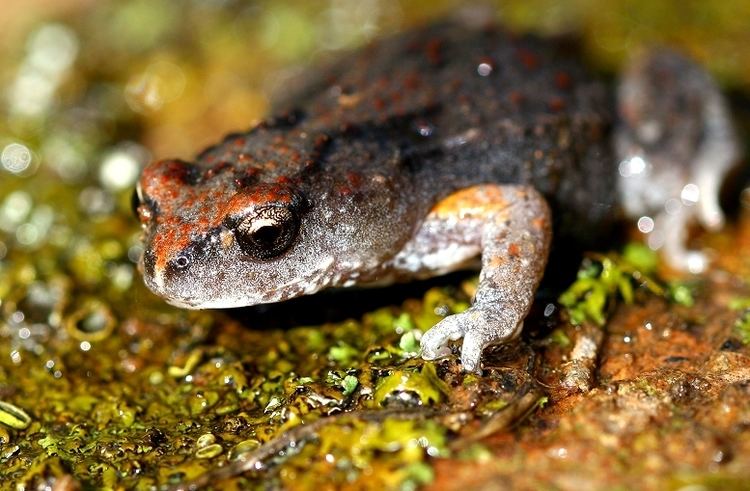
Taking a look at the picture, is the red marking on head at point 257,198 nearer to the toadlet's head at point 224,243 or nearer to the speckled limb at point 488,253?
the toadlet's head at point 224,243

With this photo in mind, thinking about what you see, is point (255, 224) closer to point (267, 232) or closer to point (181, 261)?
point (267, 232)

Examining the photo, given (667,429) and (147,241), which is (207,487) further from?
(667,429)

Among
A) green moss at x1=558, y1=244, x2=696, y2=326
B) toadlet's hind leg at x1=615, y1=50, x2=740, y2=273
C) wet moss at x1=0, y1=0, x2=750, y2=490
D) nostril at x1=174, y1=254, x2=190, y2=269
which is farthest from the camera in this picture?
toadlet's hind leg at x1=615, y1=50, x2=740, y2=273

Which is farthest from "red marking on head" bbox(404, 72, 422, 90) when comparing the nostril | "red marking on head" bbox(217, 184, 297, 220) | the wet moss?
the nostril

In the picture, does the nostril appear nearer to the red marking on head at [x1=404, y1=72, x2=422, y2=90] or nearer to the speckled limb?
the speckled limb

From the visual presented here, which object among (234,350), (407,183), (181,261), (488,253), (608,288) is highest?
(181,261)

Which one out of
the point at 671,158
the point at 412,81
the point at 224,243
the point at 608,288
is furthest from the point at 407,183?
the point at 671,158

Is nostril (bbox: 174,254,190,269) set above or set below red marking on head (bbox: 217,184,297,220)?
below
